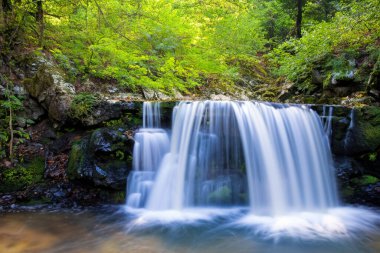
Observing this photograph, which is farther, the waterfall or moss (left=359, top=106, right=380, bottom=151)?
moss (left=359, top=106, right=380, bottom=151)

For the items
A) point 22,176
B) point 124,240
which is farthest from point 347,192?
point 22,176

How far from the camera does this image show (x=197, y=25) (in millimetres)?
10078

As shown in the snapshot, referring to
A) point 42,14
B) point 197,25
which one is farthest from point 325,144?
point 42,14

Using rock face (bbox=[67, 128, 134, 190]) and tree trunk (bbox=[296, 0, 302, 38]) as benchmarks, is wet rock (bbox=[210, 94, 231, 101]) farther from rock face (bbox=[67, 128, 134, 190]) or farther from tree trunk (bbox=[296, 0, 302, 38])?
tree trunk (bbox=[296, 0, 302, 38])

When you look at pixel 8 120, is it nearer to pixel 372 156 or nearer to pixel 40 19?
pixel 40 19

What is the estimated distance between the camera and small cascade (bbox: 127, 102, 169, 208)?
593cm

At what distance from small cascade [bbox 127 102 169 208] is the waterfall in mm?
20

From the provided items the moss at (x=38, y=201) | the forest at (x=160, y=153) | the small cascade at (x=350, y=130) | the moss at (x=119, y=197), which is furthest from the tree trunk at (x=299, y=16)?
the moss at (x=38, y=201)

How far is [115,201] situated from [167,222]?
1.41 meters

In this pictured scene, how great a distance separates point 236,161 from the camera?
6.27m

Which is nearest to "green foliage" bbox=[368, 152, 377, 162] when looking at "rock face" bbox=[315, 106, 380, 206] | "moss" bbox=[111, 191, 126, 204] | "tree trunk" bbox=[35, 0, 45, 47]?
"rock face" bbox=[315, 106, 380, 206]

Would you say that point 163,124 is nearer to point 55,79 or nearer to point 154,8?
point 55,79

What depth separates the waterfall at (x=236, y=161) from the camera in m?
5.92

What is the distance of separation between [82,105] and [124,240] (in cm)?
352
